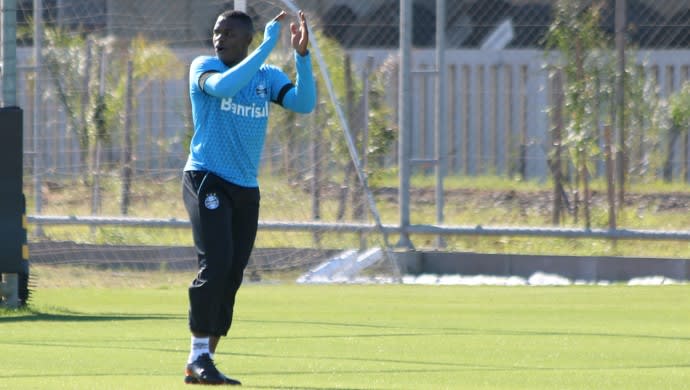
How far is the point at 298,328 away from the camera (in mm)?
10086

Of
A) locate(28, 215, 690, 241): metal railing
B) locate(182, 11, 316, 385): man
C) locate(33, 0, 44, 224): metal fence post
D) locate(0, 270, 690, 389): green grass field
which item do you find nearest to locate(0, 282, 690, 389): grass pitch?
locate(0, 270, 690, 389): green grass field

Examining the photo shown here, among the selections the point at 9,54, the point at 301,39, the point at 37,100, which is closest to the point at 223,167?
the point at 301,39

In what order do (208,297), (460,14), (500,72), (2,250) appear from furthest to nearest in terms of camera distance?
(460,14) < (500,72) < (2,250) < (208,297)

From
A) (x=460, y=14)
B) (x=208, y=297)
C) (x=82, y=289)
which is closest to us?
(x=208, y=297)

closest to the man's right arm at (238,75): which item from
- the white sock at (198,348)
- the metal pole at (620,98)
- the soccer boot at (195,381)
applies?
the white sock at (198,348)

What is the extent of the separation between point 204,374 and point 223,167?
0.98m

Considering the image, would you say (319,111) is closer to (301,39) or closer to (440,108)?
(440,108)

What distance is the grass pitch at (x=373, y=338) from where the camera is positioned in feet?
24.5

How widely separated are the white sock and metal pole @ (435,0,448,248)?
7.67m

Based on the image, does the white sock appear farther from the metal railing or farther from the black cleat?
the metal railing

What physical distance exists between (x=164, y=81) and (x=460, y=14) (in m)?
3.18

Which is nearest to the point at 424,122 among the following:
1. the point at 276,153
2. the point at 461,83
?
the point at 461,83

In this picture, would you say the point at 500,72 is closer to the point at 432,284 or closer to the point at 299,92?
the point at 432,284

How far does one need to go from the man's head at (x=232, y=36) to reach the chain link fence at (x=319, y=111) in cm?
723
